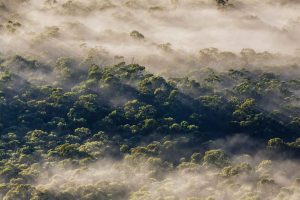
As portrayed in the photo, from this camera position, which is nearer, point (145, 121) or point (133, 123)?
point (145, 121)

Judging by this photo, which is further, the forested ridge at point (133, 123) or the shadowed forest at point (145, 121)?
the forested ridge at point (133, 123)

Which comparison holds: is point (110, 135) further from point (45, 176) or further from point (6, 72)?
point (6, 72)

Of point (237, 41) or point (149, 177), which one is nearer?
point (149, 177)

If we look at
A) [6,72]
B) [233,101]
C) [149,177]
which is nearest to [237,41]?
[233,101]

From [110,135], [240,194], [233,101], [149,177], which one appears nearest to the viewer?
[240,194]

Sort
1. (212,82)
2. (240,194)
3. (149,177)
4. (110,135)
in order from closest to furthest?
1. (240,194)
2. (149,177)
3. (110,135)
4. (212,82)

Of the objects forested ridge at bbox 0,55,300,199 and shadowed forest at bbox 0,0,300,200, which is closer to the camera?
shadowed forest at bbox 0,0,300,200

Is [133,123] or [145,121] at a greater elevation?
[145,121]

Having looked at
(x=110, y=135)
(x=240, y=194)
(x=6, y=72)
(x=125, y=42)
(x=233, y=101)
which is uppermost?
(x=125, y=42)
